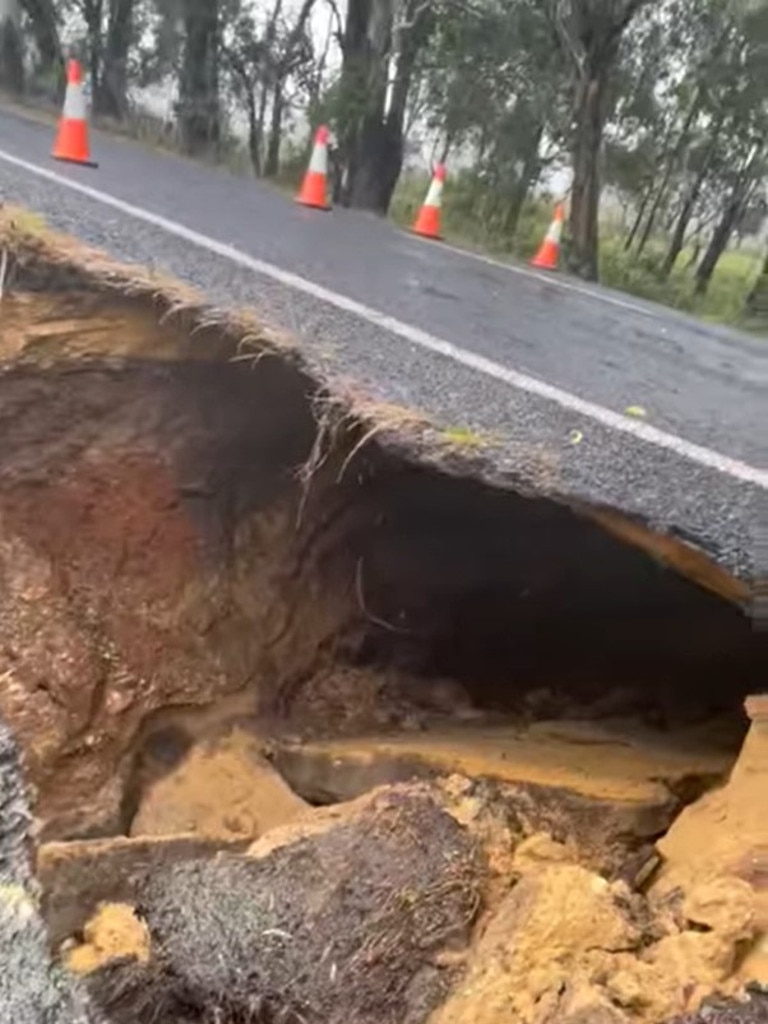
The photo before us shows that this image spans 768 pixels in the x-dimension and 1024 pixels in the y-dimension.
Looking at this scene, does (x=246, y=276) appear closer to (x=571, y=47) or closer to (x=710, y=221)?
(x=571, y=47)

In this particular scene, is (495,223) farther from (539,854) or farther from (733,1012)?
(733,1012)

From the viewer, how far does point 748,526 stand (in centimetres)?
323

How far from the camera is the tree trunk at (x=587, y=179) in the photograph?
549 inches

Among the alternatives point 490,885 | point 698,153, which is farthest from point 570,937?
point 698,153

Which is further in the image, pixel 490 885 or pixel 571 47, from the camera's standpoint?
pixel 571 47

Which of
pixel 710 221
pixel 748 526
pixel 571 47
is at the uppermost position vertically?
pixel 571 47

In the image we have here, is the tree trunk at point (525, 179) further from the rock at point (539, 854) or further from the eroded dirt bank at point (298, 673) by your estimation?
the rock at point (539, 854)

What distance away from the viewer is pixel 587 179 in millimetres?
14414

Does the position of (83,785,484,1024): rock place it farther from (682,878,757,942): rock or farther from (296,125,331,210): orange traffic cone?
(296,125,331,210): orange traffic cone

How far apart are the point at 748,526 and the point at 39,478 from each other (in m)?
2.07

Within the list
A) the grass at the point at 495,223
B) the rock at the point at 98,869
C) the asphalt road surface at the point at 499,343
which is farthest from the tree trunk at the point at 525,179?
the rock at the point at 98,869

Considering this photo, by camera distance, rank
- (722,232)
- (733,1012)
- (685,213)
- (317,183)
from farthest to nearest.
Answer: (685,213) → (722,232) → (317,183) → (733,1012)

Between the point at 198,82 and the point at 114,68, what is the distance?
1904 mm

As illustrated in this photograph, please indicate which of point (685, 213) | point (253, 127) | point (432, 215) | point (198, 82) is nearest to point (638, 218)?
point (685, 213)
